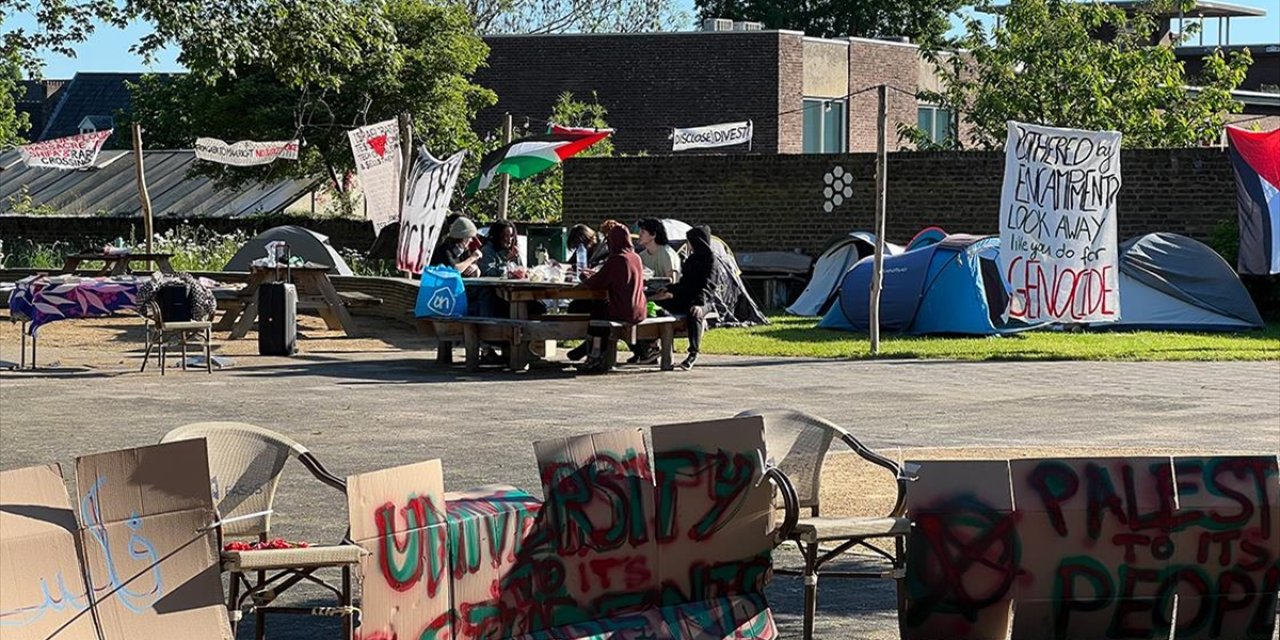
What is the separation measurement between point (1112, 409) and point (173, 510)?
1095 cm

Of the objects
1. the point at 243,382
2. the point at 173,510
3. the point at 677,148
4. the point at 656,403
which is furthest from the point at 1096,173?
the point at 173,510

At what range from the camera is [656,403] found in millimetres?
15711

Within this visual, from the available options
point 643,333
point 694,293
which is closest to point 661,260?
point 694,293

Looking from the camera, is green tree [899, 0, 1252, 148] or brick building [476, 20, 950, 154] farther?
brick building [476, 20, 950, 154]

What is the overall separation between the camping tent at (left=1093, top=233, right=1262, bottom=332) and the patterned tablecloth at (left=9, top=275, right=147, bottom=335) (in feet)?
41.7

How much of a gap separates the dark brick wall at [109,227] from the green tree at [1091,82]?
40.5 ft

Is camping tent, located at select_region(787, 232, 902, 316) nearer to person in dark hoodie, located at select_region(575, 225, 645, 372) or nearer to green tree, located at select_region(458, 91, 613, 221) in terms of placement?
green tree, located at select_region(458, 91, 613, 221)

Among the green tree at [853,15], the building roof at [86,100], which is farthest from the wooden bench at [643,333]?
the building roof at [86,100]

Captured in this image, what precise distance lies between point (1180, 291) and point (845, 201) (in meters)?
7.00

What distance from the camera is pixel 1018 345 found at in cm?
2178

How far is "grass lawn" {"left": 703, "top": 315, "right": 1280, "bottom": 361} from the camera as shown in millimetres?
20656

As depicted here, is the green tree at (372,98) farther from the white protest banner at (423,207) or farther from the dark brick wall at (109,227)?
the white protest banner at (423,207)

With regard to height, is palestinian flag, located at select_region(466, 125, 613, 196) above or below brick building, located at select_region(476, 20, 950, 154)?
below

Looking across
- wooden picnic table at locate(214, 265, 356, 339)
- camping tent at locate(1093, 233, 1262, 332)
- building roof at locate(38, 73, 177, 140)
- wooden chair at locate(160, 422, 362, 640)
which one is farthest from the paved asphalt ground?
building roof at locate(38, 73, 177, 140)
